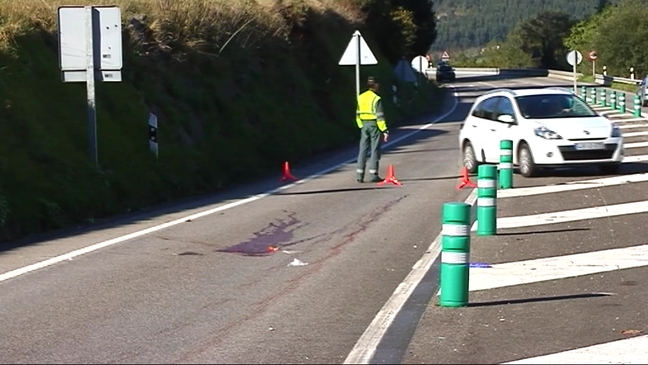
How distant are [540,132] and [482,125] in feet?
5.65

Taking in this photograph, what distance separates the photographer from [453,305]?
916cm

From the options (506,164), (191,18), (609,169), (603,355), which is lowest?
(603,355)

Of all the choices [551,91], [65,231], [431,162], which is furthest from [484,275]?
[431,162]

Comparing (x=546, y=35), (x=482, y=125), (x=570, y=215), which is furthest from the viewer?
(x=546, y=35)

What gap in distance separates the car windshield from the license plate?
3.47 ft

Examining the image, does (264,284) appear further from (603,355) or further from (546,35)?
(546,35)

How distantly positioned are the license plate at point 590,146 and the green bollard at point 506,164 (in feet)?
5.38

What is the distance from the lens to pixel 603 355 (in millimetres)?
7648

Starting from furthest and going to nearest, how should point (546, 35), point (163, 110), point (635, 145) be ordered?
point (546, 35), point (635, 145), point (163, 110)

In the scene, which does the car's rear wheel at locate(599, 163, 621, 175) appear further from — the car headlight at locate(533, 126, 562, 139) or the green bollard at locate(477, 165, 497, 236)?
the green bollard at locate(477, 165, 497, 236)

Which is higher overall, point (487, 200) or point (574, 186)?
point (487, 200)

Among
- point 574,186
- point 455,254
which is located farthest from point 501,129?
point 455,254

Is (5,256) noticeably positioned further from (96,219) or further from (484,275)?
(484,275)

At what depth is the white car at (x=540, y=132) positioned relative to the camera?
1886 cm
